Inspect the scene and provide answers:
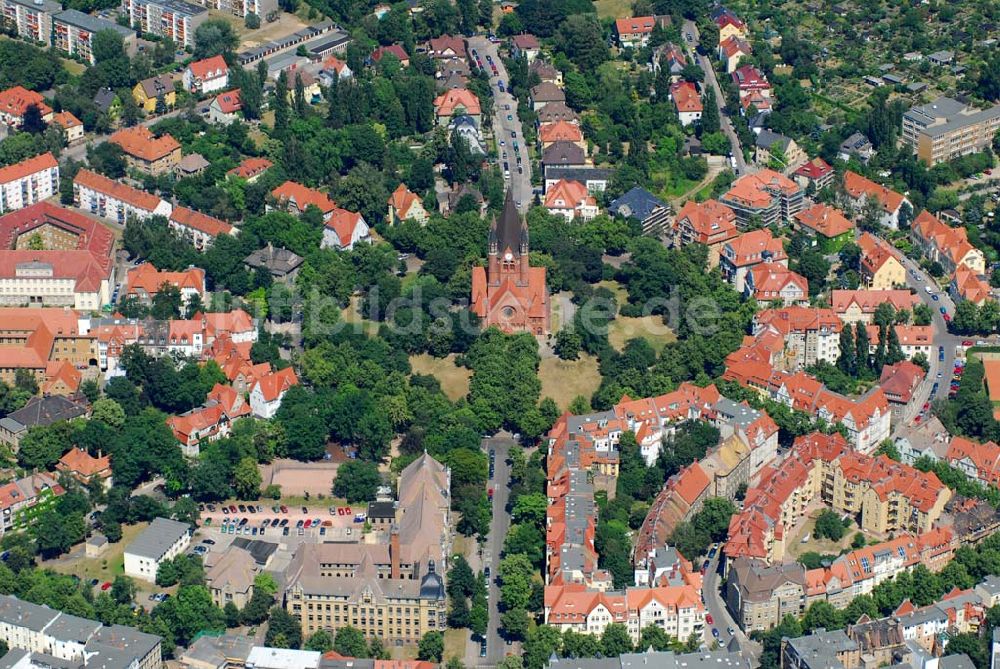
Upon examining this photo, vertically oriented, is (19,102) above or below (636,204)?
above

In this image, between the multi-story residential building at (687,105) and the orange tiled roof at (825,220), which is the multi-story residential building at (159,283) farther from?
the multi-story residential building at (687,105)

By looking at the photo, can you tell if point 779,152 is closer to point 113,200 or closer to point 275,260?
point 275,260

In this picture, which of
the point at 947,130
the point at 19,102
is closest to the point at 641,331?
the point at 947,130

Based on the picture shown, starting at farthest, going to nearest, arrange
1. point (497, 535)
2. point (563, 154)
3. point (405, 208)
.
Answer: point (563, 154)
point (405, 208)
point (497, 535)

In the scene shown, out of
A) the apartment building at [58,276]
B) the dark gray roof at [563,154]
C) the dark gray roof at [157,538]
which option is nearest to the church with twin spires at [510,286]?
the dark gray roof at [563,154]

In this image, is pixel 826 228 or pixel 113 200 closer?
pixel 826 228

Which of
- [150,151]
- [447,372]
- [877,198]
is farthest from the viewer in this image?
[150,151]

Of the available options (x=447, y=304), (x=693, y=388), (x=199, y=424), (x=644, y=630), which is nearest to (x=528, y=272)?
(x=447, y=304)
